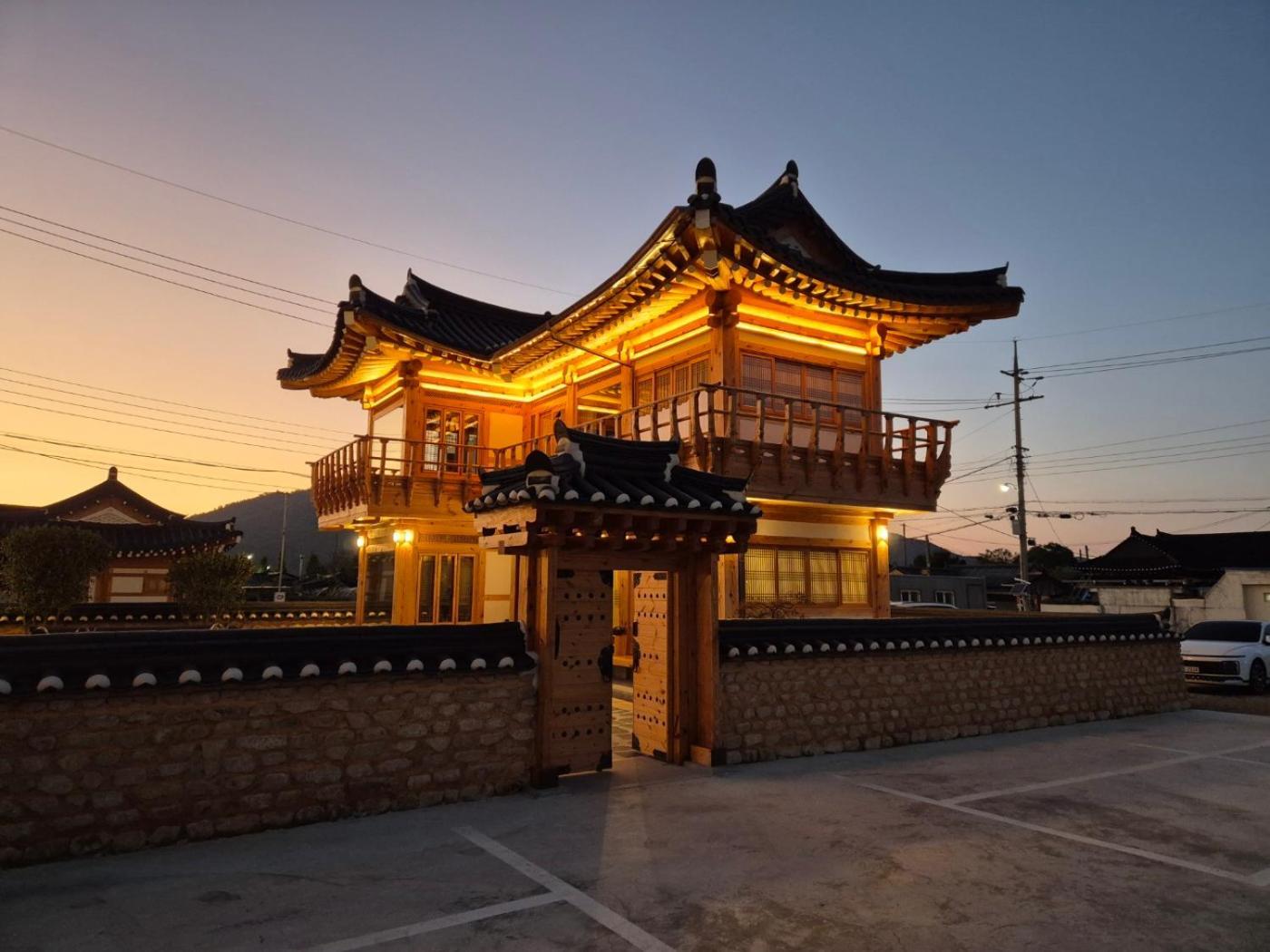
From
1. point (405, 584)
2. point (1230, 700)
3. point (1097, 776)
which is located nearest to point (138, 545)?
point (405, 584)

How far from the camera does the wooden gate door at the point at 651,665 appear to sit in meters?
8.98

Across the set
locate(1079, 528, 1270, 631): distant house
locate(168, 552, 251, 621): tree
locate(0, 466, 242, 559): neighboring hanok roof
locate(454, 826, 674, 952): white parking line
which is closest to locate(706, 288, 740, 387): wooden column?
locate(454, 826, 674, 952): white parking line

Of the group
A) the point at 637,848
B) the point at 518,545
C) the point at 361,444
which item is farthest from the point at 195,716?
the point at 361,444

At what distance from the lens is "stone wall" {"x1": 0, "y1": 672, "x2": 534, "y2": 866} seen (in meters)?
5.48

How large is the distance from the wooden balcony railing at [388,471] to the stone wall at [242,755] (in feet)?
32.3

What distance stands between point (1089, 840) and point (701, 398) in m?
9.17

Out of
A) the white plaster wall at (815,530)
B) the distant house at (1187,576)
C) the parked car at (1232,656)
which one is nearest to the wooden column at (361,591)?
the white plaster wall at (815,530)

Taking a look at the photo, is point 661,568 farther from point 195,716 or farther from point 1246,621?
point 1246,621

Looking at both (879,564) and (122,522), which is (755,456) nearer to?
(879,564)

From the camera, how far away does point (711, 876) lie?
5.35 m

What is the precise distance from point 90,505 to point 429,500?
30.0m

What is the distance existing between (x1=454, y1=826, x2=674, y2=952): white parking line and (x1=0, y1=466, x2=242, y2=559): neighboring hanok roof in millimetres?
26793

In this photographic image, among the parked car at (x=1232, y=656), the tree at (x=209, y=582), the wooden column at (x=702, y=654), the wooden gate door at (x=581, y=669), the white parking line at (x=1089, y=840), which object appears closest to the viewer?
the white parking line at (x=1089, y=840)

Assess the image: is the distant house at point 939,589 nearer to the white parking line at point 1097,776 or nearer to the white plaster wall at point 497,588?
the white plaster wall at point 497,588
